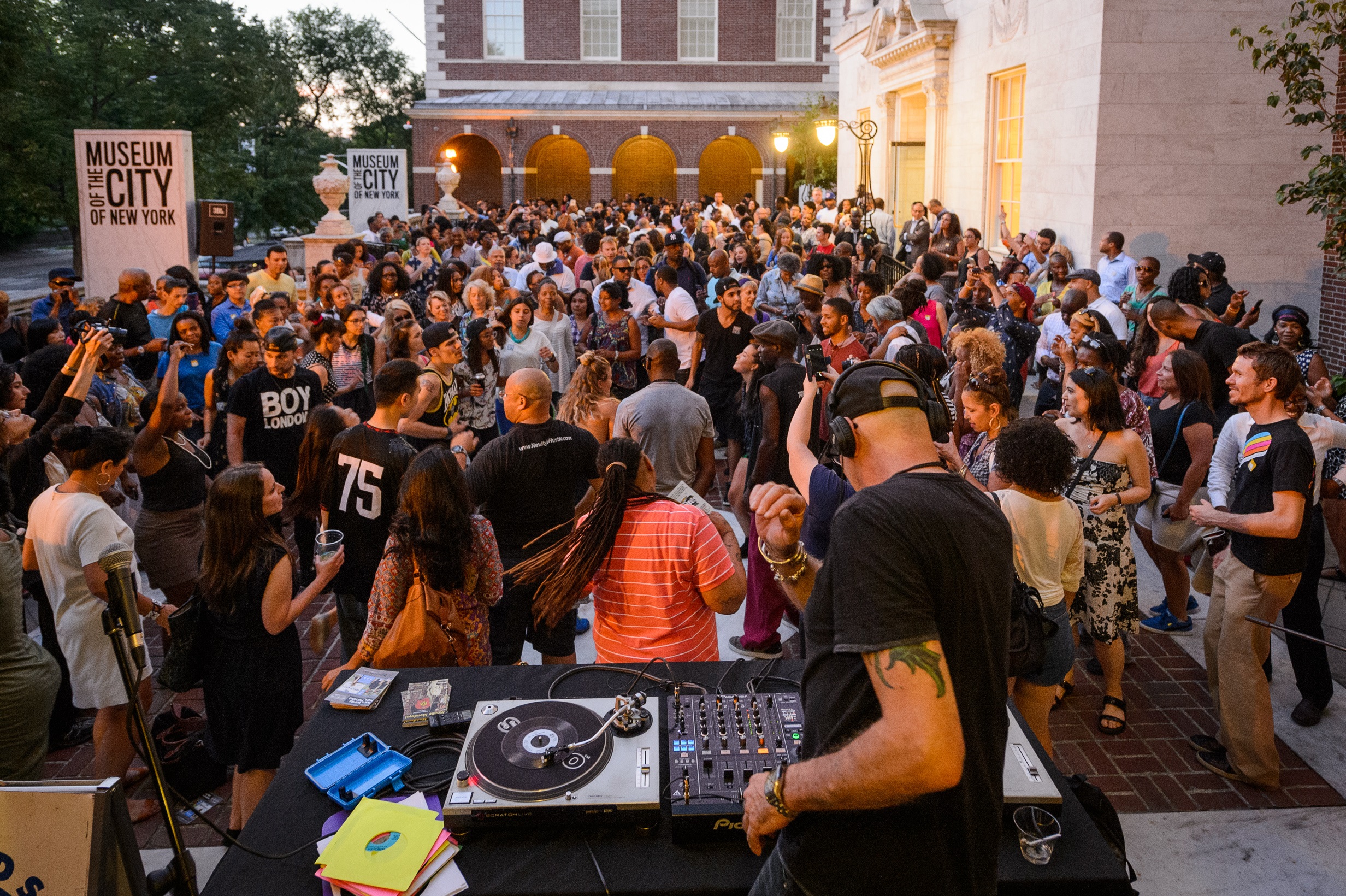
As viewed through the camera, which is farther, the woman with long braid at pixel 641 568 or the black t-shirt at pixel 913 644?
the woman with long braid at pixel 641 568

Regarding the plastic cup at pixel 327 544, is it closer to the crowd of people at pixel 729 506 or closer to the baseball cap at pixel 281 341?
the crowd of people at pixel 729 506

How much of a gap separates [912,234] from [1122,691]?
1000 cm

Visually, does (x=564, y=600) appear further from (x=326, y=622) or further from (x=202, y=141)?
(x=202, y=141)

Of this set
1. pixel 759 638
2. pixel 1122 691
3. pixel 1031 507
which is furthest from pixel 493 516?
pixel 1122 691

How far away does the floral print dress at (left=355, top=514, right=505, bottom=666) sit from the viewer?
11.9ft

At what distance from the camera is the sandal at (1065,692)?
17.0ft

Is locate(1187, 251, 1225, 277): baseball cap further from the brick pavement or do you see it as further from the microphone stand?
the microphone stand

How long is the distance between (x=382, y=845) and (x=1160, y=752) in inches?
154

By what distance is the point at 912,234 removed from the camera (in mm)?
14125

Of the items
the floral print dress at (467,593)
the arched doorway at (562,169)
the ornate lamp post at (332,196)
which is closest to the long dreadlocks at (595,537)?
the floral print dress at (467,593)

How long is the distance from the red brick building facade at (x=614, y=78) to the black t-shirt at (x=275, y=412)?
34.1m

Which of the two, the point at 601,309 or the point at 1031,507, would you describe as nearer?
the point at 1031,507

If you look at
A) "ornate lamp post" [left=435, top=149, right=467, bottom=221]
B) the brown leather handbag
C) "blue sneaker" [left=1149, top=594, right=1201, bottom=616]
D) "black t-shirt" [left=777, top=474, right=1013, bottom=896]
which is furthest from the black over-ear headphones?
"ornate lamp post" [left=435, top=149, right=467, bottom=221]

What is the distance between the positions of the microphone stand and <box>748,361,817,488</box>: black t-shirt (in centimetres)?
413
